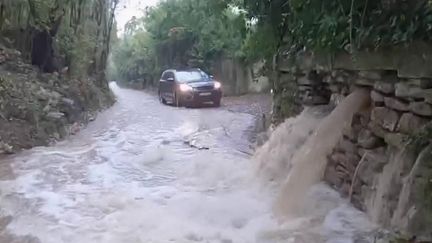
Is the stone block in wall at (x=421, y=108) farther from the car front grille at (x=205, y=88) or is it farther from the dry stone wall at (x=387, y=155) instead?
the car front grille at (x=205, y=88)

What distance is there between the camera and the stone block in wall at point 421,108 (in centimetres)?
428

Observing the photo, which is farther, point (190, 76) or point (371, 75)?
point (190, 76)

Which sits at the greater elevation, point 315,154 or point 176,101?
point 315,154

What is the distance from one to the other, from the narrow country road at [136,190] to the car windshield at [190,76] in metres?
8.73

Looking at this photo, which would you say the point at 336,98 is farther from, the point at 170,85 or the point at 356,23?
the point at 170,85

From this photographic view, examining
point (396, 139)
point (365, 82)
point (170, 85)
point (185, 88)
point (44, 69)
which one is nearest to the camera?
point (396, 139)

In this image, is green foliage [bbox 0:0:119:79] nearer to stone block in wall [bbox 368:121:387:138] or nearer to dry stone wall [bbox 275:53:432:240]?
dry stone wall [bbox 275:53:432:240]

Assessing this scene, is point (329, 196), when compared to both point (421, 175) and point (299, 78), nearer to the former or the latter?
point (421, 175)

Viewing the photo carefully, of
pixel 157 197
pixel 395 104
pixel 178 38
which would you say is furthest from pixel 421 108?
pixel 178 38

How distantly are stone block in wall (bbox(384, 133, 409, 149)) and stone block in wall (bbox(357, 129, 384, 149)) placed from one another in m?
0.28

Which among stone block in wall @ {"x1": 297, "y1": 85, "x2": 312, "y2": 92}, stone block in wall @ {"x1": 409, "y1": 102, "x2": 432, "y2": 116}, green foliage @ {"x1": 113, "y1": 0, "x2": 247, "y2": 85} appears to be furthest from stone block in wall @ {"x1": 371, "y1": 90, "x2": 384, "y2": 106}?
green foliage @ {"x1": 113, "y1": 0, "x2": 247, "y2": 85}

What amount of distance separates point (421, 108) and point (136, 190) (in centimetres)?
419

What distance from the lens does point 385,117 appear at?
5.06 metres

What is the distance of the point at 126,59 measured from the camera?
148 feet
